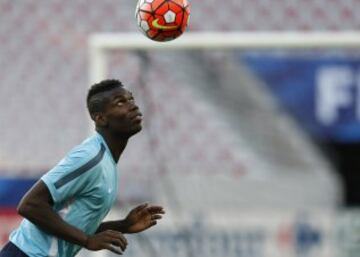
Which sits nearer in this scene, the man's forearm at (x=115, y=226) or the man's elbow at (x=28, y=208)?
the man's elbow at (x=28, y=208)

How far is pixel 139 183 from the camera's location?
7.11 metres

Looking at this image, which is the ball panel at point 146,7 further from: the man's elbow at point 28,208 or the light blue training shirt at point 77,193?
the man's elbow at point 28,208

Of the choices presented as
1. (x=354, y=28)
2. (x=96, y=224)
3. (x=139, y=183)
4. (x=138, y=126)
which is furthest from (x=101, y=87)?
(x=354, y=28)

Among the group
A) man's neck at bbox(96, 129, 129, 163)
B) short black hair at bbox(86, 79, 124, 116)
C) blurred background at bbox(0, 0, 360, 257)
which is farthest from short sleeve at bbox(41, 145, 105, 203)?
blurred background at bbox(0, 0, 360, 257)

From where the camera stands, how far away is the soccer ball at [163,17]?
4.88 meters

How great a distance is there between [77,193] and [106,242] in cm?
26

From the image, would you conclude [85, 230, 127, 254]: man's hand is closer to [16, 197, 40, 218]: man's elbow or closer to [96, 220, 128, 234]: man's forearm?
[16, 197, 40, 218]: man's elbow

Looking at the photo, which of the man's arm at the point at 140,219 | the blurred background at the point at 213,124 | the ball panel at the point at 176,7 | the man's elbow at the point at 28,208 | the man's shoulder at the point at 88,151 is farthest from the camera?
the blurred background at the point at 213,124

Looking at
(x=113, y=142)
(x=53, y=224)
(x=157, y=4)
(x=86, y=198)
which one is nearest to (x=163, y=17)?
(x=157, y=4)

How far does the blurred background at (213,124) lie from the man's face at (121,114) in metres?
2.22

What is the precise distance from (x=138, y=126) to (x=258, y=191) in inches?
132

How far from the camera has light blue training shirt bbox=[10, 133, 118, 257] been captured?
12.9 ft

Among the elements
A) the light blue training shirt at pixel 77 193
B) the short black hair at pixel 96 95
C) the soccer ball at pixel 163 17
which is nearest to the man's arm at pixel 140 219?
the light blue training shirt at pixel 77 193

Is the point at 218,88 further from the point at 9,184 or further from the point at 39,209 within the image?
the point at 39,209
